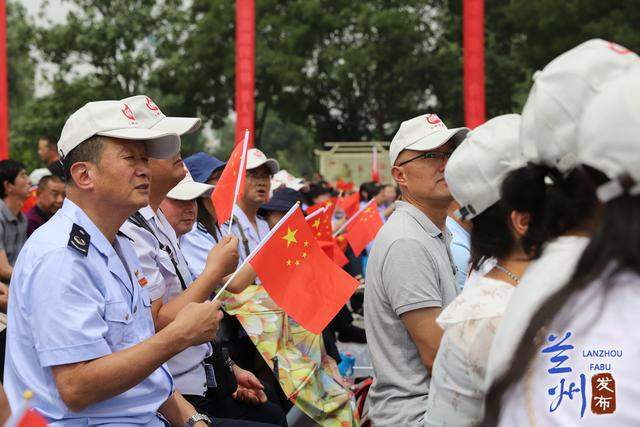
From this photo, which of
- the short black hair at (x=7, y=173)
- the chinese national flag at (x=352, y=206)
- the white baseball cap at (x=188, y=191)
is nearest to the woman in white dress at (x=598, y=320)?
the white baseball cap at (x=188, y=191)

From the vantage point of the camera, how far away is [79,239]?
7.91 ft

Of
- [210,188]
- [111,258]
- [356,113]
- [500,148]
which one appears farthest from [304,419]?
[356,113]

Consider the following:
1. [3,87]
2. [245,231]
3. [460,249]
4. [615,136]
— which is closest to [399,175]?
[460,249]

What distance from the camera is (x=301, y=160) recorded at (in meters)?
59.9

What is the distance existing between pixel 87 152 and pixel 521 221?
1415 mm

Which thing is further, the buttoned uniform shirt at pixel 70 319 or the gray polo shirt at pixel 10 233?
the gray polo shirt at pixel 10 233

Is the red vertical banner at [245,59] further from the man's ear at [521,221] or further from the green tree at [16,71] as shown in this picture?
the green tree at [16,71]

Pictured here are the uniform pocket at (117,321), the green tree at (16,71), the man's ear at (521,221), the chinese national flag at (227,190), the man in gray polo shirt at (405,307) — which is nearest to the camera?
the man's ear at (521,221)

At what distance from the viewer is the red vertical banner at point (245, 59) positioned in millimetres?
16781

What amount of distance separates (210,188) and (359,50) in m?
26.2

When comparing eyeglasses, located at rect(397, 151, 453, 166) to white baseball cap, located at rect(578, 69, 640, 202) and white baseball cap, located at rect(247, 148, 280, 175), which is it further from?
white baseball cap, located at rect(247, 148, 280, 175)

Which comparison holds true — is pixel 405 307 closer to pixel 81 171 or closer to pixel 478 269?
pixel 478 269

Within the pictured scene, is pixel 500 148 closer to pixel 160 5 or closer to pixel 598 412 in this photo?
pixel 598 412

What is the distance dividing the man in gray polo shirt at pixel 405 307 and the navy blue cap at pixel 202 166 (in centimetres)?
184
